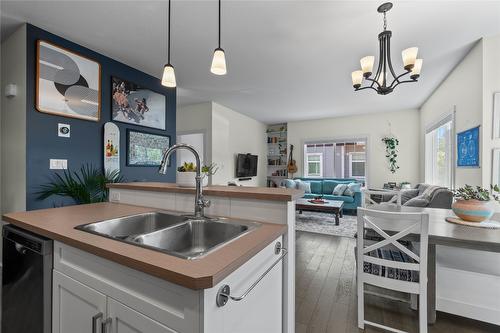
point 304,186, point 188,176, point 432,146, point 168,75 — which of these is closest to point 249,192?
point 188,176

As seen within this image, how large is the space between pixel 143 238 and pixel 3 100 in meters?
2.94

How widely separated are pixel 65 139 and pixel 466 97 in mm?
4962

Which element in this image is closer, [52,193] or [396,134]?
[52,193]

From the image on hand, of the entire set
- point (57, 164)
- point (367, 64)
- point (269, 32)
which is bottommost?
point (57, 164)

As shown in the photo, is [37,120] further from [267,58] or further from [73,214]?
[267,58]

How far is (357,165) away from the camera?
21.1ft

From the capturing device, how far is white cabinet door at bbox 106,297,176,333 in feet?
2.43

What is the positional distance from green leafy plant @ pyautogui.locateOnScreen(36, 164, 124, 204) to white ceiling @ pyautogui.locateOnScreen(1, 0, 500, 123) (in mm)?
1533

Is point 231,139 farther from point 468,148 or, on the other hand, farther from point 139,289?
point 139,289

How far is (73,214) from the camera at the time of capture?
1475 millimetres

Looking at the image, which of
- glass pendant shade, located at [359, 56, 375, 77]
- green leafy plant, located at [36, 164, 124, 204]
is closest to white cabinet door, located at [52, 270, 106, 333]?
green leafy plant, located at [36, 164, 124, 204]

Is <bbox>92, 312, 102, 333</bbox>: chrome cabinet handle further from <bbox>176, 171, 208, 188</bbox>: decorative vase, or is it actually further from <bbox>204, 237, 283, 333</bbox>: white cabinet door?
<bbox>176, 171, 208, 188</bbox>: decorative vase

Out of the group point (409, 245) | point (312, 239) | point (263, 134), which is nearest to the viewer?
point (409, 245)

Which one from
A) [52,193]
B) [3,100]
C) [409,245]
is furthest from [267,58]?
[3,100]
